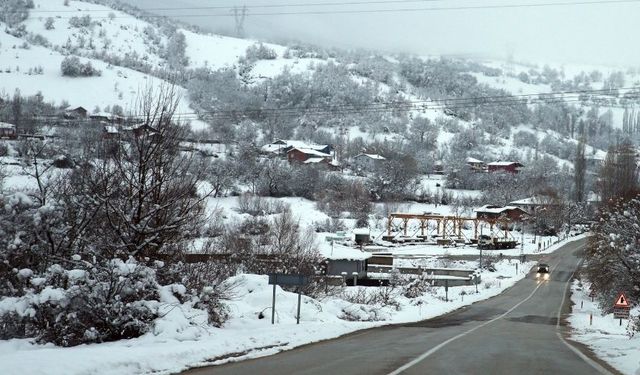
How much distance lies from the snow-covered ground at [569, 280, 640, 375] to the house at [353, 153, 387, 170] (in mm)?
91276

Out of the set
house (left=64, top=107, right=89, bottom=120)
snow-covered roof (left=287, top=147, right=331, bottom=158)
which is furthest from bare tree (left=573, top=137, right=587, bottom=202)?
house (left=64, top=107, right=89, bottom=120)

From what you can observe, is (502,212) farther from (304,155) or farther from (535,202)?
(304,155)

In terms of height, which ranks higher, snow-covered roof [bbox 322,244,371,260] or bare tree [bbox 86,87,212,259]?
bare tree [bbox 86,87,212,259]

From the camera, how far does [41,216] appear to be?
13.9 metres

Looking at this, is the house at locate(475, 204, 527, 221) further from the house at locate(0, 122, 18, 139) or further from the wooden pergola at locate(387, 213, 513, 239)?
the house at locate(0, 122, 18, 139)

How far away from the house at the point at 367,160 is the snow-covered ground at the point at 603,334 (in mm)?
91276

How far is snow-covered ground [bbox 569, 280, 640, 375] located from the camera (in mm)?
13211

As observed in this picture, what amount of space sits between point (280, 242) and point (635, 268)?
69.5ft

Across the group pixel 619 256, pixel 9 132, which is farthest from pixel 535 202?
pixel 619 256

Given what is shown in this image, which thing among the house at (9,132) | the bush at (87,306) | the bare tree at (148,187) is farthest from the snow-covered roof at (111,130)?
the house at (9,132)

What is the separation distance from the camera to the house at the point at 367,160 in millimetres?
155712

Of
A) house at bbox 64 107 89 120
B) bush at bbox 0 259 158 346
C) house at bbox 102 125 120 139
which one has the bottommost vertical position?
bush at bbox 0 259 158 346

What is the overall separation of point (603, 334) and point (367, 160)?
466ft

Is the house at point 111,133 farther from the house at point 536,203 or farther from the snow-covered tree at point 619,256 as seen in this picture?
the house at point 536,203
